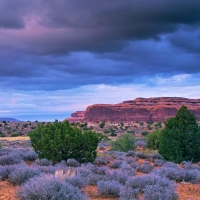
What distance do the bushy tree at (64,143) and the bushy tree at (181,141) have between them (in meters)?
5.79

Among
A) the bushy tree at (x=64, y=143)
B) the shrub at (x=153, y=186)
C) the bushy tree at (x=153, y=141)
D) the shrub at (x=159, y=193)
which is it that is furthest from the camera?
the bushy tree at (x=153, y=141)

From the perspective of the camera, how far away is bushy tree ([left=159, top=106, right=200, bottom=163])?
20.4 meters

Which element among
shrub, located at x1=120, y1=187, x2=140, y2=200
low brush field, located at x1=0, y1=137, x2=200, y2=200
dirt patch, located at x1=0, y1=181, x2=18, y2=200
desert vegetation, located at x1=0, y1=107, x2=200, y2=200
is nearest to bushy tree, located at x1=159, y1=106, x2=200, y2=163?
desert vegetation, located at x1=0, y1=107, x2=200, y2=200

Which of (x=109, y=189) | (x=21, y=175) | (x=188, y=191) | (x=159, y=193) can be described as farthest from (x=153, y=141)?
Result: (x=159, y=193)

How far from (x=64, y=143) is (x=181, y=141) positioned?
27.1ft

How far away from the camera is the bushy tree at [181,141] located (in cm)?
2038

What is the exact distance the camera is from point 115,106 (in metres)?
148

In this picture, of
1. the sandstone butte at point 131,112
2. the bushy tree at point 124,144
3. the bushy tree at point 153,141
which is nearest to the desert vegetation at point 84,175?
the bushy tree at point 124,144

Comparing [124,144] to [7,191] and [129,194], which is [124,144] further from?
[129,194]

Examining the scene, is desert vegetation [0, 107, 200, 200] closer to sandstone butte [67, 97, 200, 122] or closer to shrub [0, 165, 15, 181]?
shrub [0, 165, 15, 181]

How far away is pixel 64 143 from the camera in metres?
16.7

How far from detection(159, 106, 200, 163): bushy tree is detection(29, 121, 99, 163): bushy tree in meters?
5.79

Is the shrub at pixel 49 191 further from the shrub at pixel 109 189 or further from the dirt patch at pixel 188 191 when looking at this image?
the dirt patch at pixel 188 191

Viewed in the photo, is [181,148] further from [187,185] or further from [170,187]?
[170,187]
